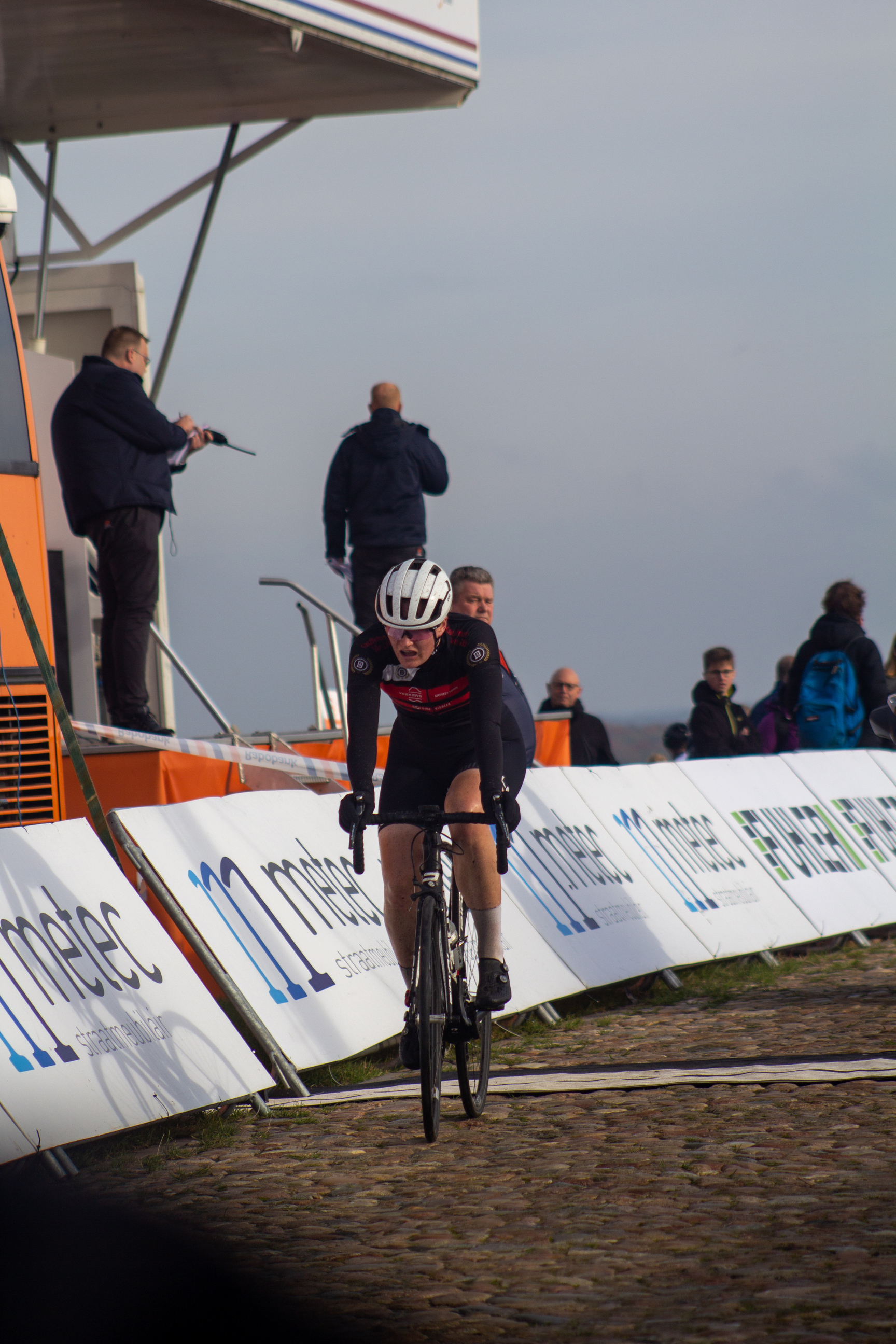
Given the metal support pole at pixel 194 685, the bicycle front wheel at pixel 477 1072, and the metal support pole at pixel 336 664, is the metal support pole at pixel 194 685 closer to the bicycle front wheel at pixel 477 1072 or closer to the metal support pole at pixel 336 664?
the metal support pole at pixel 336 664

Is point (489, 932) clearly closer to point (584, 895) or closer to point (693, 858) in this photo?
point (584, 895)

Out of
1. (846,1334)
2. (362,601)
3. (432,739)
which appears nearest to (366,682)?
(432,739)

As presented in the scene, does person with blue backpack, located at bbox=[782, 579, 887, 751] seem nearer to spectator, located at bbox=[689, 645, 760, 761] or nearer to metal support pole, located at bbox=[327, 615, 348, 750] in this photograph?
spectator, located at bbox=[689, 645, 760, 761]

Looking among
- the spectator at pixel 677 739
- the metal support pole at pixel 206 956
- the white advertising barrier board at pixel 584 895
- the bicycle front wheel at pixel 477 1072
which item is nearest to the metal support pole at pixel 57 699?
the metal support pole at pixel 206 956

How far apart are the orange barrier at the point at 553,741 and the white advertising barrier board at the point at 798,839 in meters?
2.09

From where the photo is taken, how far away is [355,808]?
5.84m

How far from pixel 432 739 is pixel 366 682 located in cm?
40

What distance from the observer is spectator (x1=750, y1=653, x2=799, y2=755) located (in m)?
14.7

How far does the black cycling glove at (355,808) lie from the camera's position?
580cm

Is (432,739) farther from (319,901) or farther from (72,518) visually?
(72,518)

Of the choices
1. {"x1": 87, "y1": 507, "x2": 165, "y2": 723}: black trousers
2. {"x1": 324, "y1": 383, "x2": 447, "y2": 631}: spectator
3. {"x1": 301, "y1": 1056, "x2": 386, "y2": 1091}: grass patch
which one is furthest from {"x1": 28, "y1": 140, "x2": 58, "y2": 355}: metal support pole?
{"x1": 301, "y1": 1056, "x2": 386, "y2": 1091}: grass patch

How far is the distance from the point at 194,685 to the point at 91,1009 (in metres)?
5.51

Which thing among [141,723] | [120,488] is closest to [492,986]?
[141,723]

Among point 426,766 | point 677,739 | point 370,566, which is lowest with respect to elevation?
point 677,739
